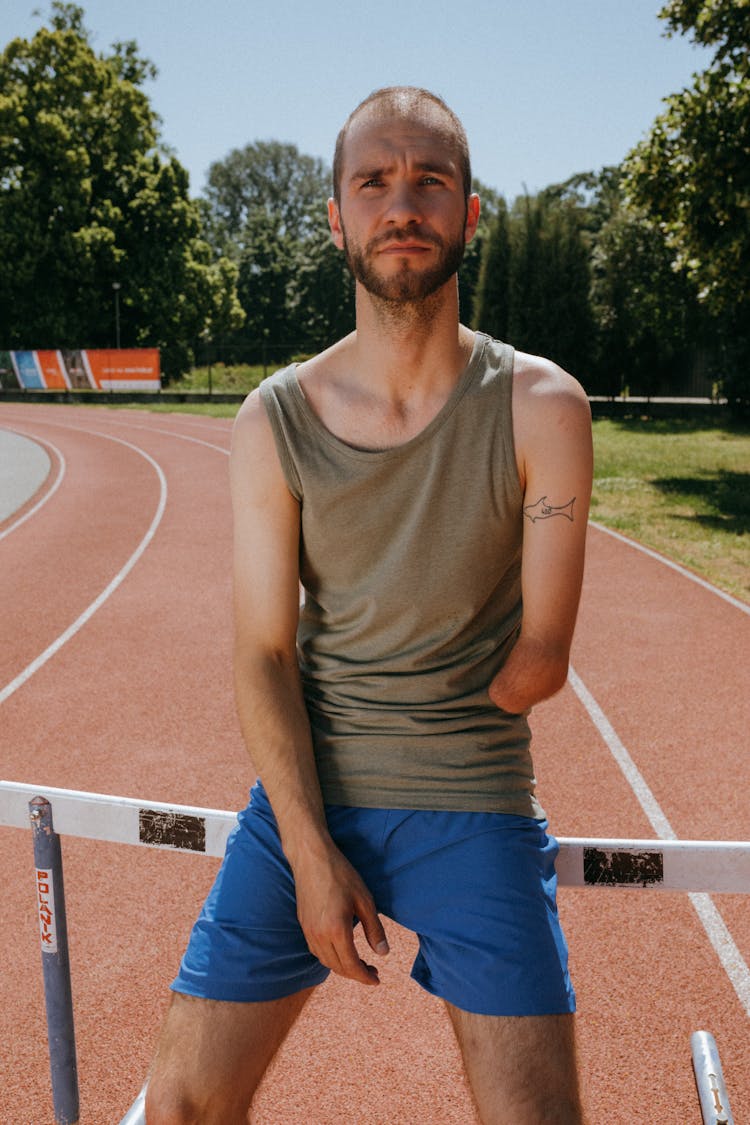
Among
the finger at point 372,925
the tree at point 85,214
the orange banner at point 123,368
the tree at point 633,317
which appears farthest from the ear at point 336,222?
the tree at point 85,214

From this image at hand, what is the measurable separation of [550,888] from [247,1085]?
1.94ft

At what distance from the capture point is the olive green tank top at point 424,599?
1.77 m

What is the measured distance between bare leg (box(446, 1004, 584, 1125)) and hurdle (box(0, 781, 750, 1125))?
310mm

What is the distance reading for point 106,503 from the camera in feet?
52.5

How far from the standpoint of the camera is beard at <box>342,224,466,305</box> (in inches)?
70.9

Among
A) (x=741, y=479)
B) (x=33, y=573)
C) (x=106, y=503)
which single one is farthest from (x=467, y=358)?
(x=741, y=479)

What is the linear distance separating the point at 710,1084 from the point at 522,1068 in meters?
0.85

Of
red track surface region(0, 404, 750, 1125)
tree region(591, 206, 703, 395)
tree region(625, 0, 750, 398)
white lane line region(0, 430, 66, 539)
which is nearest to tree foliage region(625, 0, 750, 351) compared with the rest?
tree region(625, 0, 750, 398)

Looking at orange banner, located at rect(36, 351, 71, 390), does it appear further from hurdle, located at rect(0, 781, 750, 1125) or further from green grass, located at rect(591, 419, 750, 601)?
hurdle, located at rect(0, 781, 750, 1125)

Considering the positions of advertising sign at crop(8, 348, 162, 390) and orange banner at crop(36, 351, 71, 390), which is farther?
orange banner at crop(36, 351, 71, 390)

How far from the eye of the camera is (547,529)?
1751 millimetres

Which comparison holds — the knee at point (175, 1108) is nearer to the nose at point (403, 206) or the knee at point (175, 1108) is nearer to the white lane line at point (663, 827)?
the nose at point (403, 206)

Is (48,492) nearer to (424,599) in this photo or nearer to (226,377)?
(424,599)

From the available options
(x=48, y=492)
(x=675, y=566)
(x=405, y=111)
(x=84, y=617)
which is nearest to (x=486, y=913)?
(x=405, y=111)
